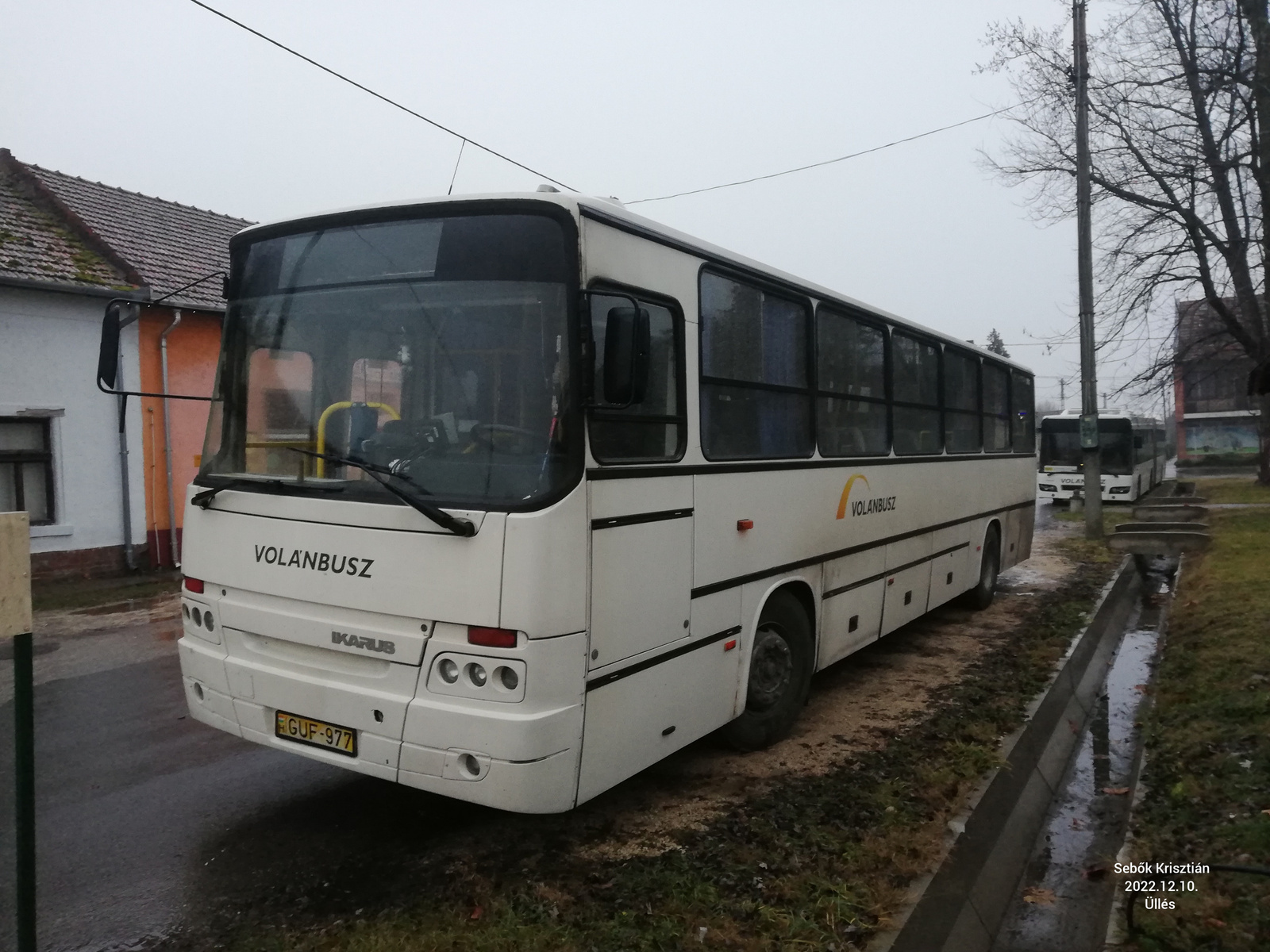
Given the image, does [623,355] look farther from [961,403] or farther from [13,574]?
[961,403]

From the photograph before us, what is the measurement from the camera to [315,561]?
13.9ft

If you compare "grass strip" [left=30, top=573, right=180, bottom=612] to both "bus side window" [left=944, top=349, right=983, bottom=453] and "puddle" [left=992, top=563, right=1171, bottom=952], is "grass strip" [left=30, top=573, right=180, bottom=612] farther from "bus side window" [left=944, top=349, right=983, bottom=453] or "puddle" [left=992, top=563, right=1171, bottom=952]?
"puddle" [left=992, top=563, right=1171, bottom=952]

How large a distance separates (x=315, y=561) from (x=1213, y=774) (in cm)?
479

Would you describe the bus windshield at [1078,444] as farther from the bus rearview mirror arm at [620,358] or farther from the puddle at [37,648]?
the bus rearview mirror arm at [620,358]

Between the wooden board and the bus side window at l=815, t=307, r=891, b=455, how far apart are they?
4.65 meters

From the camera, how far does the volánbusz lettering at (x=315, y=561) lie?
4102 mm

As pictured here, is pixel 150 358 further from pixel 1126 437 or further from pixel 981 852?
pixel 1126 437

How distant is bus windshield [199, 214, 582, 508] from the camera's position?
13.1ft

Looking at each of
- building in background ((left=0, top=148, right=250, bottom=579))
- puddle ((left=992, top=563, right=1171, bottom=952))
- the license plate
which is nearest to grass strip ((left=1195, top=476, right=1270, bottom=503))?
puddle ((left=992, top=563, right=1171, bottom=952))

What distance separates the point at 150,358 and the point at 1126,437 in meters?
25.0

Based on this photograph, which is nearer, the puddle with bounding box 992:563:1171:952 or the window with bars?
the puddle with bounding box 992:563:1171:952

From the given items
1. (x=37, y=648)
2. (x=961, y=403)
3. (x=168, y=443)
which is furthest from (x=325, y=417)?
(x=168, y=443)

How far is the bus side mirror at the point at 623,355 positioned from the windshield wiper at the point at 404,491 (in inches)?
31.0

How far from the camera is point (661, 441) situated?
183 inches
